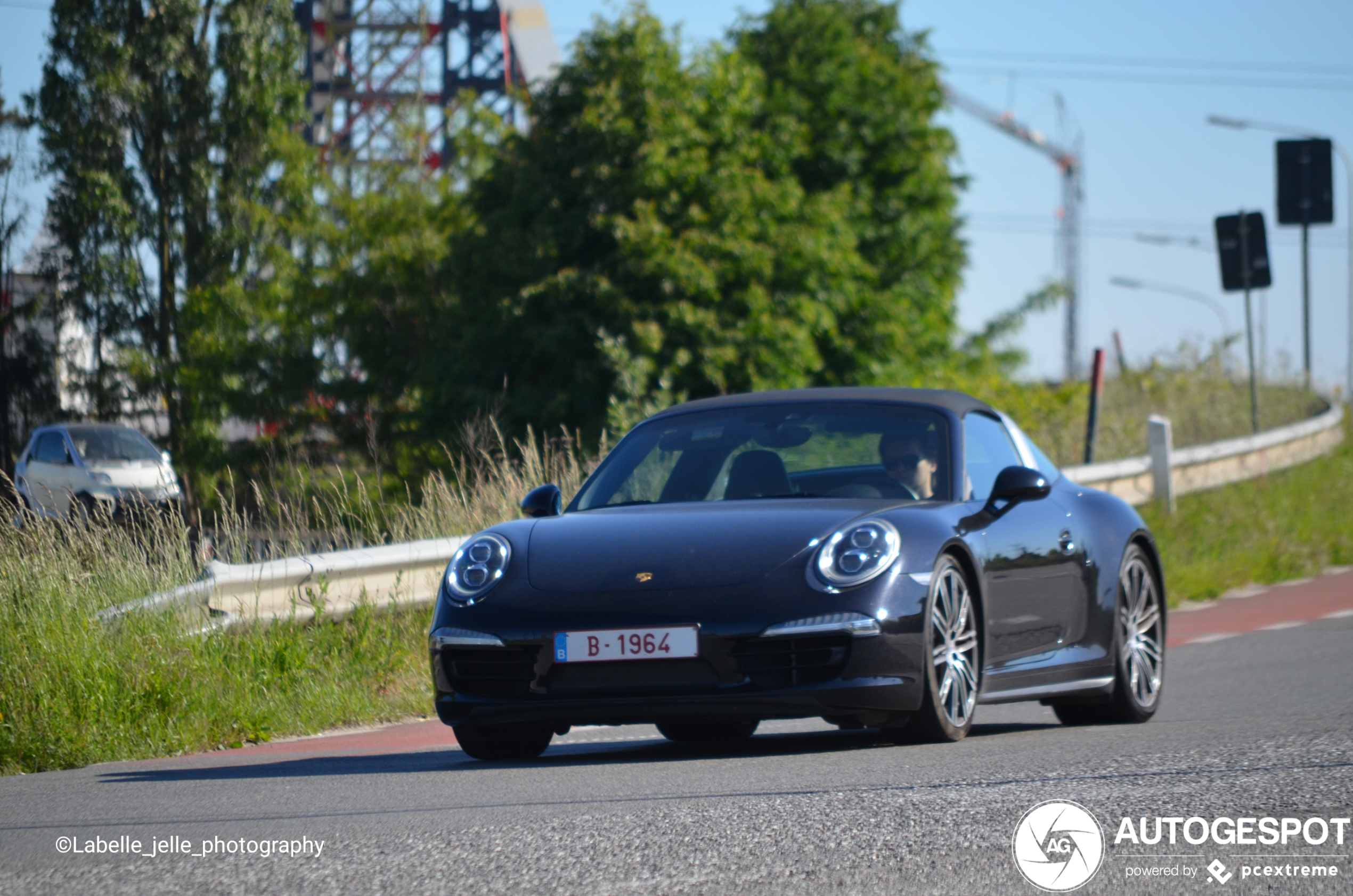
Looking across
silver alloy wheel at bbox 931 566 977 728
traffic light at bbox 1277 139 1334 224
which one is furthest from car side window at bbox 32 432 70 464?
silver alloy wheel at bbox 931 566 977 728

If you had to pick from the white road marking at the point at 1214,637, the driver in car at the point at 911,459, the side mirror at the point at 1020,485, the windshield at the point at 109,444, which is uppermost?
the driver in car at the point at 911,459

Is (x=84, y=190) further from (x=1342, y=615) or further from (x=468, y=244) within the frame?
(x=1342, y=615)

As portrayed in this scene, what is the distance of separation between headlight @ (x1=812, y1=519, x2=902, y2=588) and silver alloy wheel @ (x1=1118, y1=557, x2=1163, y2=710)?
1946mm

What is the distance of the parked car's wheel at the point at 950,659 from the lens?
5.96m

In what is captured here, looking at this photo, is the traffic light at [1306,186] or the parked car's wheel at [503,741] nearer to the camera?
the parked car's wheel at [503,741]

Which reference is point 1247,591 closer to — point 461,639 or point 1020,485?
point 1020,485

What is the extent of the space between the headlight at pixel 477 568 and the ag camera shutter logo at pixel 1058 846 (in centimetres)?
249

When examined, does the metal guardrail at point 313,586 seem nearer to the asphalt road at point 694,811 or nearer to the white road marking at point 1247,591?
the asphalt road at point 694,811

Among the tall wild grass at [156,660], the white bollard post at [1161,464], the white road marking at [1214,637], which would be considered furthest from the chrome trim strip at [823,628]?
the white bollard post at [1161,464]

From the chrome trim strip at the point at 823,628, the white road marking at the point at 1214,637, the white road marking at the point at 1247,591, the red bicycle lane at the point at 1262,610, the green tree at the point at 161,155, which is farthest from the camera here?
the green tree at the point at 161,155

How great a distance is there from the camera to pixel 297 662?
851 centimetres

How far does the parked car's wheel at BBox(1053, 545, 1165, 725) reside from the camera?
743 centimetres

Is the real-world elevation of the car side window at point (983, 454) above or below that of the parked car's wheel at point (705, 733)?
above

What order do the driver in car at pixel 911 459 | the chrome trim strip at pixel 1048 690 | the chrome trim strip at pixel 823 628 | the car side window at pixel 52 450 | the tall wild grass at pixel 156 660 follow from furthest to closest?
the car side window at pixel 52 450
the tall wild grass at pixel 156 660
the driver in car at pixel 911 459
the chrome trim strip at pixel 1048 690
the chrome trim strip at pixel 823 628
